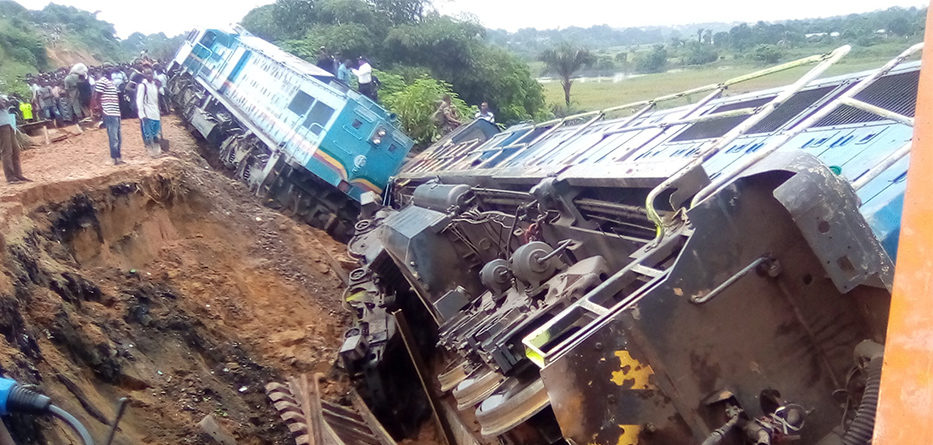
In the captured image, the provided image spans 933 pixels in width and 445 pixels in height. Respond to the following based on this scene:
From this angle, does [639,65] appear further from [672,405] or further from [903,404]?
[903,404]

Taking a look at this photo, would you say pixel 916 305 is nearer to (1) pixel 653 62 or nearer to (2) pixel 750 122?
(2) pixel 750 122

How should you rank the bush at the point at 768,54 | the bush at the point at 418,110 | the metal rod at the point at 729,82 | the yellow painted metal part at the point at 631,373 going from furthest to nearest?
the bush at the point at 418,110 → the bush at the point at 768,54 → the metal rod at the point at 729,82 → the yellow painted metal part at the point at 631,373

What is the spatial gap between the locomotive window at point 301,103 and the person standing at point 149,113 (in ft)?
7.30

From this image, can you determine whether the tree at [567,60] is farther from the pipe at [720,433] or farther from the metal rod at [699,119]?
the pipe at [720,433]

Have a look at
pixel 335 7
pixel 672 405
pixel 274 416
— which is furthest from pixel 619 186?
pixel 335 7

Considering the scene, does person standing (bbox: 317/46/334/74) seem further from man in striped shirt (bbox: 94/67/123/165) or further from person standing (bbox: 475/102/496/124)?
man in striped shirt (bbox: 94/67/123/165)

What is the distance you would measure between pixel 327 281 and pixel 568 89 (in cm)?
702

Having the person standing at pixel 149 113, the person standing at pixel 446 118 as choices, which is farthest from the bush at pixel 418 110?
the person standing at pixel 149 113

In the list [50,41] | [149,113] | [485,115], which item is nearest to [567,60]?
[485,115]

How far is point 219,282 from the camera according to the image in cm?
929

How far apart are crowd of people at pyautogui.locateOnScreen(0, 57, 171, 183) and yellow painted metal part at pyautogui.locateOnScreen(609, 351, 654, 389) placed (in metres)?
9.27

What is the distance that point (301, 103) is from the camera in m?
12.9

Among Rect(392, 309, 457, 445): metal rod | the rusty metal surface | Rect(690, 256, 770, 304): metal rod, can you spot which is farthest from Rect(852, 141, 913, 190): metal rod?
Rect(392, 309, 457, 445): metal rod

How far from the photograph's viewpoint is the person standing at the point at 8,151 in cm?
836
